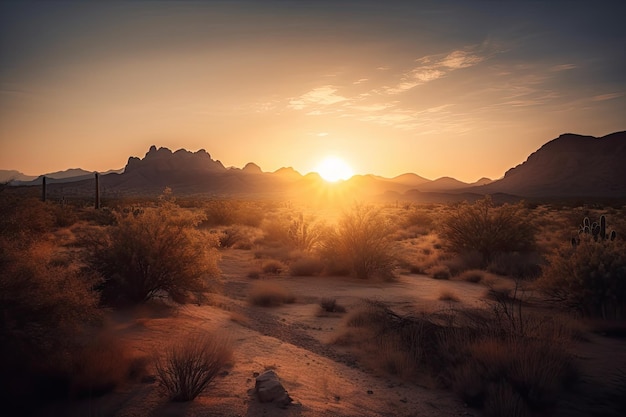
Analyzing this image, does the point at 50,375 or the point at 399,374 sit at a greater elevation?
Answer: the point at 50,375

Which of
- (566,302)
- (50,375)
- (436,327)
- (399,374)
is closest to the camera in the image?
(50,375)

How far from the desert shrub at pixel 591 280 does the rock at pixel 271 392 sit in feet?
27.4

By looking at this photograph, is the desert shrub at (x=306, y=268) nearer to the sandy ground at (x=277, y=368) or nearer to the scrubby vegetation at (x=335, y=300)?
the scrubby vegetation at (x=335, y=300)

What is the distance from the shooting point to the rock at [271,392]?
5.87m

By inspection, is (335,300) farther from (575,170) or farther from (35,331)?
(575,170)

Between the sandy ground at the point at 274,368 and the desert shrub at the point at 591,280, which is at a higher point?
the desert shrub at the point at 591,280

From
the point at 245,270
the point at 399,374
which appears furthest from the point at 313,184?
the point at 399,374

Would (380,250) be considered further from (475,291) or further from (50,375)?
(50,375)

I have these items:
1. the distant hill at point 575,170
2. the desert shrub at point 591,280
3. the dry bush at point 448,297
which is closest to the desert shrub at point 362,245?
the dry bush at point 448,297

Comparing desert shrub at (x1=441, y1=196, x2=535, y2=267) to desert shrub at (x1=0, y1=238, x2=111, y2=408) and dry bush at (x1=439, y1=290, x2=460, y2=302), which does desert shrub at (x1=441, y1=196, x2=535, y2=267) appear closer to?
dry bush at (x1=439, y1=290, x2=460, y2=302)

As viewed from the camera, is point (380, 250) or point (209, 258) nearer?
point (209, 258)

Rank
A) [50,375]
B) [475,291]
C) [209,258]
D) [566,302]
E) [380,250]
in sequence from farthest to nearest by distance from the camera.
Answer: [380,250]
[475,291]
[566,302]
[209,258]
[50,375]

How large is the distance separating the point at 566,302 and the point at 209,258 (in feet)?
29.5

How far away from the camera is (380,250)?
17.3m
